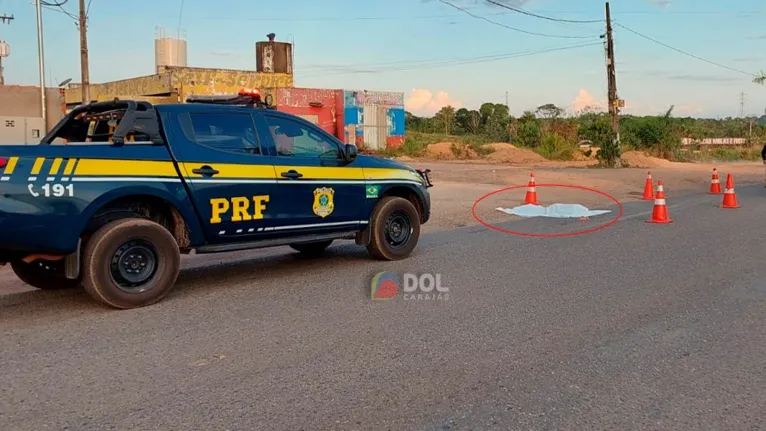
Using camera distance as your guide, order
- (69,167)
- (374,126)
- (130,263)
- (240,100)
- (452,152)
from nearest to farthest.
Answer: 1. (69,167)
2. (130,263)
3. (240,100)
4. (452,152)
5. (374,126)

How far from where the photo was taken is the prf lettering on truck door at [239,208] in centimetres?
659

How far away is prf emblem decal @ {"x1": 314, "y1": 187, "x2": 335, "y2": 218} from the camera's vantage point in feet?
24.6

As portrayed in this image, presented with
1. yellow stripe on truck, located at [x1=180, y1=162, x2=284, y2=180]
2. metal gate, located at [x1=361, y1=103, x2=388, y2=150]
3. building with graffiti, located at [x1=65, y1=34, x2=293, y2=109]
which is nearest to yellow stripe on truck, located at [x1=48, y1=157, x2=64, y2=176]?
yellow stripe on truck, located at [x1=180, y1=162, x2=284, y2=180]

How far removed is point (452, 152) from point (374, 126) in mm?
6391

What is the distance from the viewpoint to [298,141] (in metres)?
→ 7.59

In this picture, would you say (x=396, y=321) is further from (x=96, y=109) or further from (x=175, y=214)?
(x=96, y=109)

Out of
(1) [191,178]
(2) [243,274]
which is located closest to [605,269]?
(2) [243,274]

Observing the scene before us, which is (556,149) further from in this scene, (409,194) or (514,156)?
(409,194)

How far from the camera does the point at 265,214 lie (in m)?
6.99

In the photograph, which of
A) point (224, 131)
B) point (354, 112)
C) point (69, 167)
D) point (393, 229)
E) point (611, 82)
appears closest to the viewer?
point (69, 167)

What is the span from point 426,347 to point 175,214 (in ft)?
9.68

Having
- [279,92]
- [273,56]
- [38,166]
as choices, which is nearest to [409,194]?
[38,166]

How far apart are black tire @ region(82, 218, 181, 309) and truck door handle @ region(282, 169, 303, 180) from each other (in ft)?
4.63

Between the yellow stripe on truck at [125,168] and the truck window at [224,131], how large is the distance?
0.49 m
